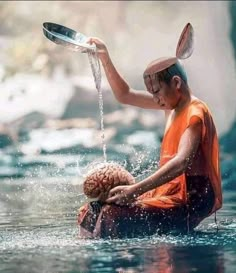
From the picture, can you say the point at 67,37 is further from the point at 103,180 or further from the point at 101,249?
the point at 101,249

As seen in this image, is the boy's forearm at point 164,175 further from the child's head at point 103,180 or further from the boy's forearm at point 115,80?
the boy's forearm at point 115,80

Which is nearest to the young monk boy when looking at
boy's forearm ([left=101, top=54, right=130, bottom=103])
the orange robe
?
the orange robe

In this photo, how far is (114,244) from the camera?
2559 millimetres

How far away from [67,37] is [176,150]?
1.80 feet

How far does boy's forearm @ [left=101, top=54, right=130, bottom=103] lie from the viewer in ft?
9.41

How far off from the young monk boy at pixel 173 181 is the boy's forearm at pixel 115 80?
0.51 feet

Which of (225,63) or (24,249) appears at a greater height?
(225,63)

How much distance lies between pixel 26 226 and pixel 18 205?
0.84 m

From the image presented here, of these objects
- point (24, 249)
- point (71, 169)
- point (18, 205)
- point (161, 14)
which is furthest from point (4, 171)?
point (24, 249)

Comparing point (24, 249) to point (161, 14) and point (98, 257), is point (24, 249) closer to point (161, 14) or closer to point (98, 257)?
point (98, 257)

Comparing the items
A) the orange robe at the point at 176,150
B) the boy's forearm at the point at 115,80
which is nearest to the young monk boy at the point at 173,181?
→ the orange robe at the point at 176,150

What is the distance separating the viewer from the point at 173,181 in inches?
107

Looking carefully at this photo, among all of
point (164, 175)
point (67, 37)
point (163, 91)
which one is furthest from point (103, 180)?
point (67, 37)

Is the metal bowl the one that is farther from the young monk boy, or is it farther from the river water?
the river water
